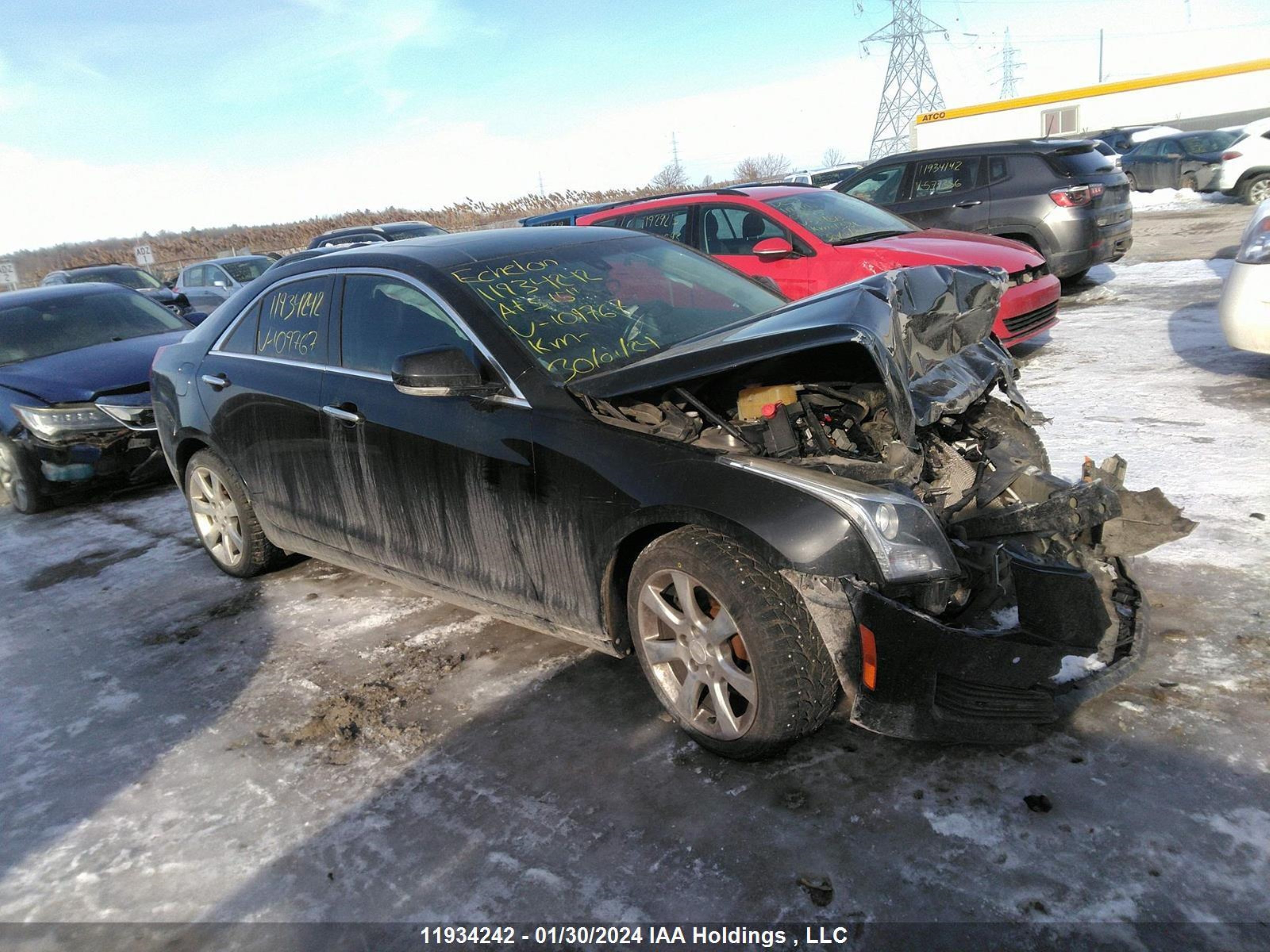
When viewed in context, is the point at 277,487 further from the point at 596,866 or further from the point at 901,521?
the point at 901,521

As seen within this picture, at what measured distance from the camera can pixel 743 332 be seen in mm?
3256

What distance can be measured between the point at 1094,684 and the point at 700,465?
1399mm

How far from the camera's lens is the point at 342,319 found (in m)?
4.32

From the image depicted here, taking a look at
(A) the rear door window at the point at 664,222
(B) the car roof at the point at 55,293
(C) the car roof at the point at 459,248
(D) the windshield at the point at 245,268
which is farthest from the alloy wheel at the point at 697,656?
(D) the windshield at the point at 245,268

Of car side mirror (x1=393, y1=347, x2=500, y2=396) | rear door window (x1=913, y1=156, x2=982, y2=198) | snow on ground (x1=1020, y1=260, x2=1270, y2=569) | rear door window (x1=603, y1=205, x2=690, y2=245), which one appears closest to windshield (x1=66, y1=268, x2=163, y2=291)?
rear door window (x1=603, y1=205, x2=690, y2=245)

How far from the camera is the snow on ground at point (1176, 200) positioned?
1878 centimetres

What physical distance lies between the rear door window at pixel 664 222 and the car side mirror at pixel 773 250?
930 millimetres

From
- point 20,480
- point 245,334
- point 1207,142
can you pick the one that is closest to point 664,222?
point 245,334

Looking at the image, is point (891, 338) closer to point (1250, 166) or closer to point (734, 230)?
point (734, 230)

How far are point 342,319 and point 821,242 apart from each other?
4.69 meters

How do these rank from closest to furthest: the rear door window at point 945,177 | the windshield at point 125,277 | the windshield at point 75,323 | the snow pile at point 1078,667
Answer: the snow pile at point 1078,667 → the windshield at point 75,323 → the rear door window at point 945,177 → the windshield at point 125,277

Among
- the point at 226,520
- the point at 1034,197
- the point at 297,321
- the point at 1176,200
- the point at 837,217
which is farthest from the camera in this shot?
the point at 1176,200

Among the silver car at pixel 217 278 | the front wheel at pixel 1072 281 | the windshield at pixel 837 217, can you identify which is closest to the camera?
the windshield at pixel 837 217

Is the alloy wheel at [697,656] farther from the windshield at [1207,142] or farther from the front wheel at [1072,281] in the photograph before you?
the windshield at [1207,142]
